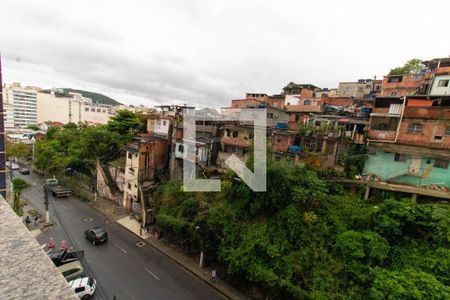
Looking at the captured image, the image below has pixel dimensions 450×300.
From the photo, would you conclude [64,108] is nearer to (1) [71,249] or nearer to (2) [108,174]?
(2) [108,174]

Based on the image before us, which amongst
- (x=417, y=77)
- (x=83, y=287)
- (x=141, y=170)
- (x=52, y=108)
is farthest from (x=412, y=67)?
(x=52, y=108)

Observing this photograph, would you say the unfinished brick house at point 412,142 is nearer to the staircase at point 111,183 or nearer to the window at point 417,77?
the window at point 417,77

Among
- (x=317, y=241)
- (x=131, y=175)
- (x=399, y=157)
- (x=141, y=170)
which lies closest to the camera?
(x=317, y=241)

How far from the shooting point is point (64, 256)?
1234cm

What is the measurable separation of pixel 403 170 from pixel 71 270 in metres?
21.5

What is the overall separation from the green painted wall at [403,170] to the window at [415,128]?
69.6 inches

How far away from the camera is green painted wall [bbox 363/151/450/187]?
11.9 meters

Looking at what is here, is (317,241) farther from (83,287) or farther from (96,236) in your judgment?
(96,236)

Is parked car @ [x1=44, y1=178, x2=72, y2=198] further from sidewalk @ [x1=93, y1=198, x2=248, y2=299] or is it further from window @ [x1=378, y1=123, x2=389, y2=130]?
window @ [x1=378, y1=123, x2=389, y2=130]

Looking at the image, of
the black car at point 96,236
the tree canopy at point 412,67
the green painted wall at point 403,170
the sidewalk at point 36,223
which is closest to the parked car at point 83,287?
the black car at point 96,236

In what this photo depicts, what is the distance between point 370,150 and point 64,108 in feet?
266

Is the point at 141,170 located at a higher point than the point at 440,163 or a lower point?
lower

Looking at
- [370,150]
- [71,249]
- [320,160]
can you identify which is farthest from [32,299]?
[370,150]

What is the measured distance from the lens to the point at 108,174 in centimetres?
2233
